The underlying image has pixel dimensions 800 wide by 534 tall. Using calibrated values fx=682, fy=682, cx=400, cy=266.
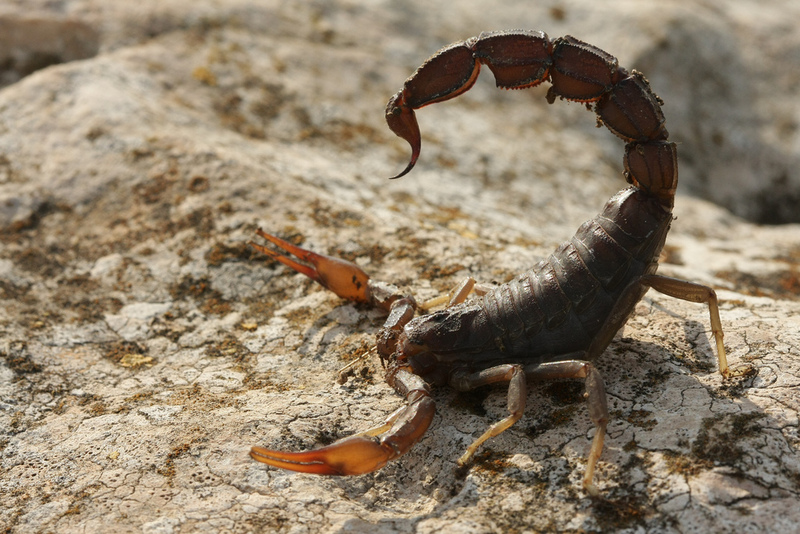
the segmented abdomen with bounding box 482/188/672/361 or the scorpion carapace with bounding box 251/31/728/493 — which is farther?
the segmented abdomen with bounding box 482/188/672/361

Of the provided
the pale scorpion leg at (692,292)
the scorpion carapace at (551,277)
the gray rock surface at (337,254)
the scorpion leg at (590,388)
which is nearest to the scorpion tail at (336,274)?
the gray rock surface at (337,254)

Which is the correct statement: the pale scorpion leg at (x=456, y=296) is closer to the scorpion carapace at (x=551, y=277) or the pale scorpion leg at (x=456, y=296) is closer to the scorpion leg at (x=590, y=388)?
the scorpion carapace at (x=551, y=277)

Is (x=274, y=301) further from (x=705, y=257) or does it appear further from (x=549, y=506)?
(x=705, y=257)

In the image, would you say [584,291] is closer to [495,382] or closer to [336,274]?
[495,382]

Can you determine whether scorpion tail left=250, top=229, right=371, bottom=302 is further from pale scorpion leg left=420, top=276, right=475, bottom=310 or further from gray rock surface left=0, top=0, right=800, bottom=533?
pale scorpion leg left=420, top=276, right=475, bottom=310

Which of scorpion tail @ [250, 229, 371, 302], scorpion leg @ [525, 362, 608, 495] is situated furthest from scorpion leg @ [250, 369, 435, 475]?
scorpion tail @ [250, 229, 371, 302]

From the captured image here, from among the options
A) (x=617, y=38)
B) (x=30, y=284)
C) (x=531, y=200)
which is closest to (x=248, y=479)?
(x=30, y=284)
